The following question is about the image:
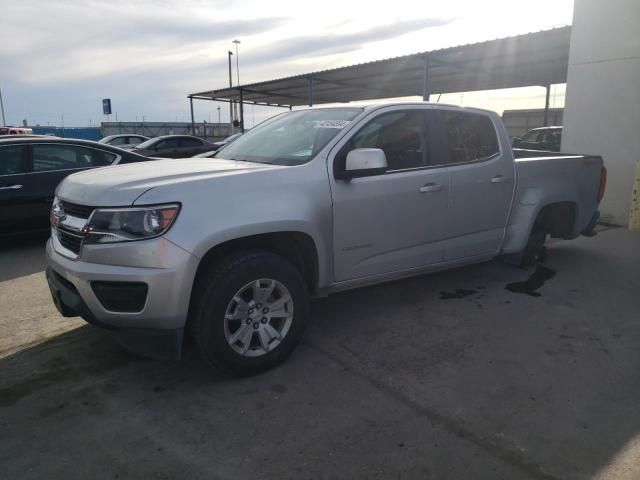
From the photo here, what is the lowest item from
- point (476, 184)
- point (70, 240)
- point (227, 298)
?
point (227, 298)

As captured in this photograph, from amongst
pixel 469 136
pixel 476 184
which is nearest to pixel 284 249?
pixel 476 184

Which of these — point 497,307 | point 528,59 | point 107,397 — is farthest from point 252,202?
point 528,59

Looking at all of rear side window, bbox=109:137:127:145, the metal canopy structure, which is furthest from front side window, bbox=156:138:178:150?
the metal canopy structure

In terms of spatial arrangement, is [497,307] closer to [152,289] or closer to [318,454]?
[318,454]

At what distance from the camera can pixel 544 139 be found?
52.3 ft

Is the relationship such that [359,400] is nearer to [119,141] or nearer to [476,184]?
[476,184]

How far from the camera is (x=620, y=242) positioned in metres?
7.05

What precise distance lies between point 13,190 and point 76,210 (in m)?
4.02

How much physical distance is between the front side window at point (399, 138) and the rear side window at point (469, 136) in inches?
12.3

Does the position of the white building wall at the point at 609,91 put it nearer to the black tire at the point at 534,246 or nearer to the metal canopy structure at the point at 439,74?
the black tire at the point at 534,246

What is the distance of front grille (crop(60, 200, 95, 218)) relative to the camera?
9.83 feet

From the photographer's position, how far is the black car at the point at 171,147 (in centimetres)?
1532

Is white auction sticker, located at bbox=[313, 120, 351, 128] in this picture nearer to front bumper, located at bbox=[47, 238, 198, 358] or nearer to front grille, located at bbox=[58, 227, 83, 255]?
front bumper, located at bbox=[47, 238, 198, 358]

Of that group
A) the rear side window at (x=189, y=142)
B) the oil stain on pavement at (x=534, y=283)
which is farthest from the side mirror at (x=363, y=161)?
the rear side window at (x=189, y=142)
